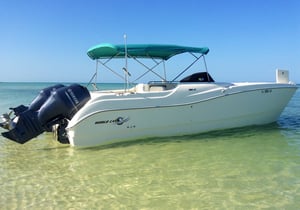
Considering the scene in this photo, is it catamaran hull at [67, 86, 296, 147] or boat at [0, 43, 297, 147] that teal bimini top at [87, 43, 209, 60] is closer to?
boat at [0, 43, 297, 147]

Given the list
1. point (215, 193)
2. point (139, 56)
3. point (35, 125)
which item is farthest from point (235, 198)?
point (139, 56)

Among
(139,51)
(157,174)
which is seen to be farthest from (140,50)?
(157,174)

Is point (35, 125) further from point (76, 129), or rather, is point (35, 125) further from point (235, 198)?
point (235, 198)

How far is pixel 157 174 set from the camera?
16.6ft

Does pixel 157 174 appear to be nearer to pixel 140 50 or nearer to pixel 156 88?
pixel 156 88

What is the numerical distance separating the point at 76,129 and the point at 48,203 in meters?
3.06

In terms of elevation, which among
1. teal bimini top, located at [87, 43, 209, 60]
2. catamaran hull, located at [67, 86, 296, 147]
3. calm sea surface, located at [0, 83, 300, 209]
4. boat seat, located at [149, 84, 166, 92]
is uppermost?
teal bimini top, located at [87, 43, 209, 60]

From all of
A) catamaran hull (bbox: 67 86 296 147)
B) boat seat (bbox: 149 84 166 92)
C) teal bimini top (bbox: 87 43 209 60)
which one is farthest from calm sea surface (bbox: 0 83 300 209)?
teal bimini top (bbox: 87 43 209 60)

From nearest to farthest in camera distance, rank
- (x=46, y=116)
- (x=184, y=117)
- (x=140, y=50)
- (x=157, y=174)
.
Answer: (x=157, y=174)
(x=46, y=116)
(x=184, y=117)
(x=140, y=50)

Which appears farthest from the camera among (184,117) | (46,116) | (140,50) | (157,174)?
(140,50)

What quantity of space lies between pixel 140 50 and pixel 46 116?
2.81m

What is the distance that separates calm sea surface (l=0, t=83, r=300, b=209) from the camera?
13.0 feet

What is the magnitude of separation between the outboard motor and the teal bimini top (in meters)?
1.45

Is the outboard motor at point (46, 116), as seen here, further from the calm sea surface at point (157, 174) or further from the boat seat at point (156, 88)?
the boat seat at point (156, 88)
